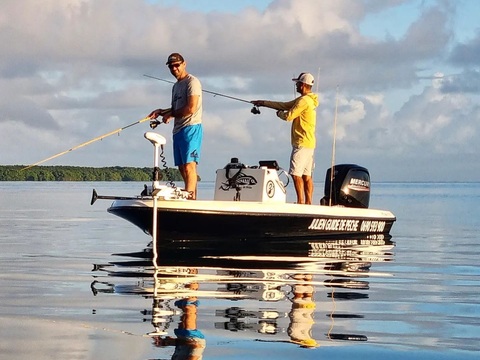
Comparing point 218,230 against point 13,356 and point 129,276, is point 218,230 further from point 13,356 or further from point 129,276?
point 13,356

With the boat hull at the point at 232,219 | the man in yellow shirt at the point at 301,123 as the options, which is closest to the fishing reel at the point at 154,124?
the boat hull at the point at 232,219

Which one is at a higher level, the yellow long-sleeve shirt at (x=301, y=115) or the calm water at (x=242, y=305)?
the yellow long-sleeve shirt at (x=301, y=115)

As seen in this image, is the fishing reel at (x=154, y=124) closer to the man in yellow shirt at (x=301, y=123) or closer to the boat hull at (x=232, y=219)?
the boat hull at (x=232, y=219)

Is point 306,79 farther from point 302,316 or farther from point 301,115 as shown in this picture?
point 302,316

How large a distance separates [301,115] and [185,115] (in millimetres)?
2321

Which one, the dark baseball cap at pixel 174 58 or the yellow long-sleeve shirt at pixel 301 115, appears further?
the yellow long-sleeve shirt at pixel 301 115

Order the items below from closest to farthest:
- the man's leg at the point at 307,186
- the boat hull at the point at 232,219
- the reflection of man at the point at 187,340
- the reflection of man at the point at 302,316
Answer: the reflection of man at the point at 187,340 → the reflection of man at the point at 302,316 → the boat hull at the point at 232,219 → the man's leg at the point at 307,186

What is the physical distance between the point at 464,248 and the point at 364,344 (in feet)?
30.1

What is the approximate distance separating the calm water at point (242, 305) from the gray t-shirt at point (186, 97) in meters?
1.83

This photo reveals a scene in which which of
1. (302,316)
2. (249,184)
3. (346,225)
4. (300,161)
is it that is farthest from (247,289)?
(346,225)

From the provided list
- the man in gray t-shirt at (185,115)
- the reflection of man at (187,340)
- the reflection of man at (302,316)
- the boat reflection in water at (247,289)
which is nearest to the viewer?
the reflection of man at (187,340)

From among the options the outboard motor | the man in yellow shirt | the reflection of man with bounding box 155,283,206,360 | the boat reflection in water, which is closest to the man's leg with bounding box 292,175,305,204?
the man in yellow shirt

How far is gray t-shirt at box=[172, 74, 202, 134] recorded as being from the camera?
1194 cm

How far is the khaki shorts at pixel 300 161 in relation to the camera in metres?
13.5
